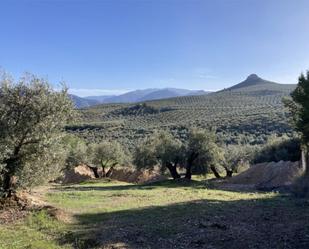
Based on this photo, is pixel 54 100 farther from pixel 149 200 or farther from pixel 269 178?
pixel 269 178

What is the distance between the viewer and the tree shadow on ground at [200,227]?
14.8 metres

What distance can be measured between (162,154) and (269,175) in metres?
11.7

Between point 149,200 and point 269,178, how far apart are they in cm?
2119

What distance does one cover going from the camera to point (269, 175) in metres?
45.0

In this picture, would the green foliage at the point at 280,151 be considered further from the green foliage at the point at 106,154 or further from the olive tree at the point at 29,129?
the olive tree at the point at 29,129

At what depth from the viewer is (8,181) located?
22016mm

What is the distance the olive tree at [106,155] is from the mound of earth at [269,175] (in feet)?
67.6

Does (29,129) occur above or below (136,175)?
above

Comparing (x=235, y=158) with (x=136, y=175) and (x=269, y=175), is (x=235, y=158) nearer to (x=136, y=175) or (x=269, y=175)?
(x=136, y=175)

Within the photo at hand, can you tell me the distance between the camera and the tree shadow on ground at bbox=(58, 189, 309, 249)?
1484 centimetres

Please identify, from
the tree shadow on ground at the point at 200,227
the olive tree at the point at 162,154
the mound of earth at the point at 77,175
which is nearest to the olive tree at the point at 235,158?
the olive tree at the point at 162,154

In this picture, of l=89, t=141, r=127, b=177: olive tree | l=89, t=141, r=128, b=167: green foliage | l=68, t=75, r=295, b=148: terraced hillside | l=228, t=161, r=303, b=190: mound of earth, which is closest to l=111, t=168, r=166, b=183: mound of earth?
l=89, t=141, r=127, b=177: olive tree

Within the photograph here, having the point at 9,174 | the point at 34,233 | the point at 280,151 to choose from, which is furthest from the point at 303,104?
the point at 280,151

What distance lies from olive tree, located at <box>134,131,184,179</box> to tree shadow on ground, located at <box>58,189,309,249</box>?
2582 centimetres
